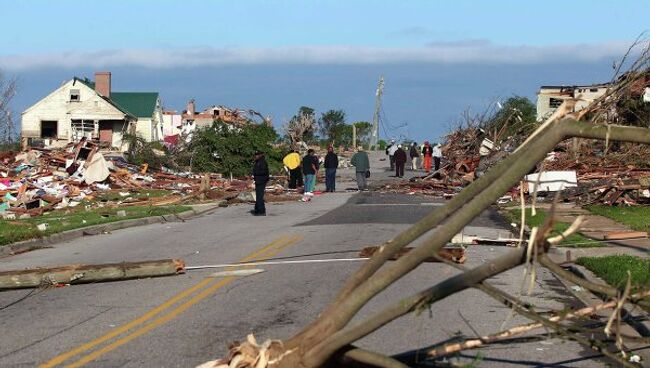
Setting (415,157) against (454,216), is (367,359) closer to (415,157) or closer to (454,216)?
(454,216)

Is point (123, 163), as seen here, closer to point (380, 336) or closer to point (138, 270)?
point (138, 270)

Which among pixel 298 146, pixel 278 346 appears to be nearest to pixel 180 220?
pixel 278 346

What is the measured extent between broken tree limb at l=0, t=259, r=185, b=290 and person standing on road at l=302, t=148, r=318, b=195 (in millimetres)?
21925

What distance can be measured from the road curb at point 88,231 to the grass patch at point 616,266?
10621 mm

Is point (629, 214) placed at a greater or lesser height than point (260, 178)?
lesser

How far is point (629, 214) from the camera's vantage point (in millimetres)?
22922

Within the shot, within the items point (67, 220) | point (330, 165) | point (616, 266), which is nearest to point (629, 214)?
point (616, 266)

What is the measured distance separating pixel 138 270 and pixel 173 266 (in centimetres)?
55

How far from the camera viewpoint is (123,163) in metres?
47.3

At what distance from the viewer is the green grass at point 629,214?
1999cm

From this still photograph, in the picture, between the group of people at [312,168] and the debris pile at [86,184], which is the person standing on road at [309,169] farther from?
the debris pile at [86,184]

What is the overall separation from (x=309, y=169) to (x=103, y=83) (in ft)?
182

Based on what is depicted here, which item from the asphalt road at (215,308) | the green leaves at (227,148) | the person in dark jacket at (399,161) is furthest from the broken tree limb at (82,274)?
the green leaves at (227,148)

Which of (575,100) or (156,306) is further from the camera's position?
(156,306)
